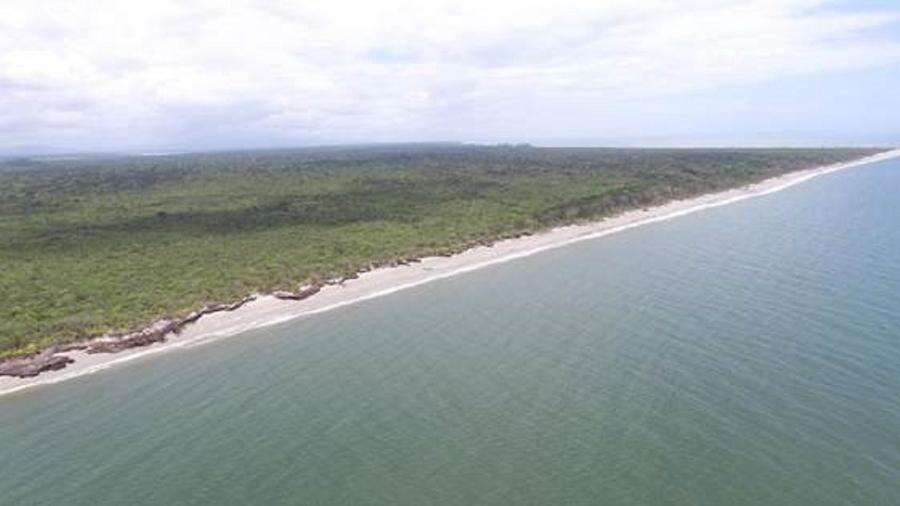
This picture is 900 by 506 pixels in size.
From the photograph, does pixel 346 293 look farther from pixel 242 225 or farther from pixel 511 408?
pixel 242 225

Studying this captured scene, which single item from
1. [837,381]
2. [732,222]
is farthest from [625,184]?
[837,381]

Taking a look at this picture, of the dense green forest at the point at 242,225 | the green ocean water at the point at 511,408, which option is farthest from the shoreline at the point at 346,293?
the dense green forest at the point at 242,225

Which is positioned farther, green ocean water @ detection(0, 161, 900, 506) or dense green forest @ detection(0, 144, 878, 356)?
dense green forest @ detection(0, 144, 878, 356)

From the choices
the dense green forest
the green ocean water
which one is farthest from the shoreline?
the dense green forest

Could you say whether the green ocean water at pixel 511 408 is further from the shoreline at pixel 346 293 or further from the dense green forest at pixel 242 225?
the dense green forest at pixel 242 225

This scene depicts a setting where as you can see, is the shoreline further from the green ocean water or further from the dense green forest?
the dense green forest

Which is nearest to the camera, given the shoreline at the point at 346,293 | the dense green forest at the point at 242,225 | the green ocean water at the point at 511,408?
the green ocean water at the point at 511,408
